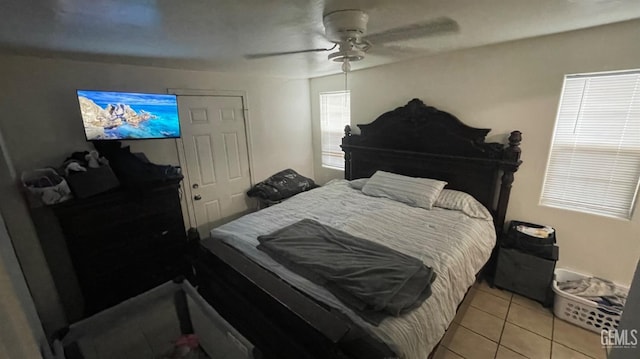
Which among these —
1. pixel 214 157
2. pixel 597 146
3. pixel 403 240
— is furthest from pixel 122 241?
pixel 597 146

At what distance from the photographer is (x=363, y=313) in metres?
1.30

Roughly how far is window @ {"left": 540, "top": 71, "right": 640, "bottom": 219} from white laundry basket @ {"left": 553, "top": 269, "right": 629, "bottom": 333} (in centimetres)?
72

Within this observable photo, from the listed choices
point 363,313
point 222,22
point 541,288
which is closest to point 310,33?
point 222,22

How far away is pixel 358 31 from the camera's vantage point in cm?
150

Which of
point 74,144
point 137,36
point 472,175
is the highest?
point 137,36

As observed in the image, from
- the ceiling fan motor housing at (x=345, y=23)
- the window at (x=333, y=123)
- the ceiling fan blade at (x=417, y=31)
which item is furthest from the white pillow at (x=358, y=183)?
the ceiling fan motor housing at (x=345, y=23)

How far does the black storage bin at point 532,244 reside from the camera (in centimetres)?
209

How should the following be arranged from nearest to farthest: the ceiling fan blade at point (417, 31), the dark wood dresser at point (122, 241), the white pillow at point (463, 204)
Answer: the ceiling fan blade at point (417, 31), the dark wood dresser at point (122, 241), the white pillow at point (463, 204)

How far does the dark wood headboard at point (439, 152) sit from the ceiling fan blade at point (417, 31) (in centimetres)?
98

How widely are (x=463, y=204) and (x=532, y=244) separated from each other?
59 cm

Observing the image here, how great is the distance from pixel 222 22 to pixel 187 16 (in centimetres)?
19

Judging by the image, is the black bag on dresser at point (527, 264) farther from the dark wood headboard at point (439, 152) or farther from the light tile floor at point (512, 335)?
the dark wood headboard at point (439, 152)

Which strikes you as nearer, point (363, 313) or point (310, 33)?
point (363, 313)

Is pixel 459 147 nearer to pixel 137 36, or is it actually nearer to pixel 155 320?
pixel 137 36
